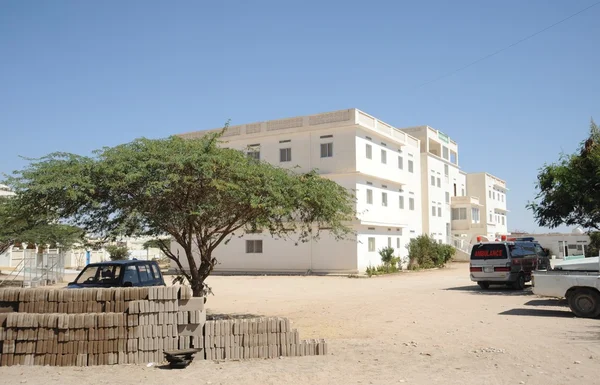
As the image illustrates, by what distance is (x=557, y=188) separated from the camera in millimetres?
22344

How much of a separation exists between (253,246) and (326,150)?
9.01 m

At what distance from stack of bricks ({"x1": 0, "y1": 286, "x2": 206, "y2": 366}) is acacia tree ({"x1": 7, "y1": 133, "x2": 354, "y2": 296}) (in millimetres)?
2056

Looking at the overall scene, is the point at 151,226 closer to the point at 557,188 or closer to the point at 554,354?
the point at 554,354

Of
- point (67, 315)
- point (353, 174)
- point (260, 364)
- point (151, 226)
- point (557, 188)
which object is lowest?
point (260, 364)

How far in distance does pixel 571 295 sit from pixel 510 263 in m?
7.96

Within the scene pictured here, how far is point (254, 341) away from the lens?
10250 mm

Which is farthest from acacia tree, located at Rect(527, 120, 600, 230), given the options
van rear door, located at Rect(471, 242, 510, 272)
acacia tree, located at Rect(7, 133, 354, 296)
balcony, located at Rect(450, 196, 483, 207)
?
balcony, located at Rect(450, 196, 483, 207)

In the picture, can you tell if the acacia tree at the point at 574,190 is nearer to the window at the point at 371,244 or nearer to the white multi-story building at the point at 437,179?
the window at the point at 371,244

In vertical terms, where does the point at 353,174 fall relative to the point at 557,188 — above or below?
above

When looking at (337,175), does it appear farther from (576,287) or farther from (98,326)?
(98,326)

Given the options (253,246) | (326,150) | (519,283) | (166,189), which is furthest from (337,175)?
(166,189)

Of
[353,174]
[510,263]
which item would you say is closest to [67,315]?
[510,263]

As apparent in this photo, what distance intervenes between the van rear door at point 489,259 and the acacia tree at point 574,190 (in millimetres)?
3120

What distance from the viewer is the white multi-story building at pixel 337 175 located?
37406 mm
